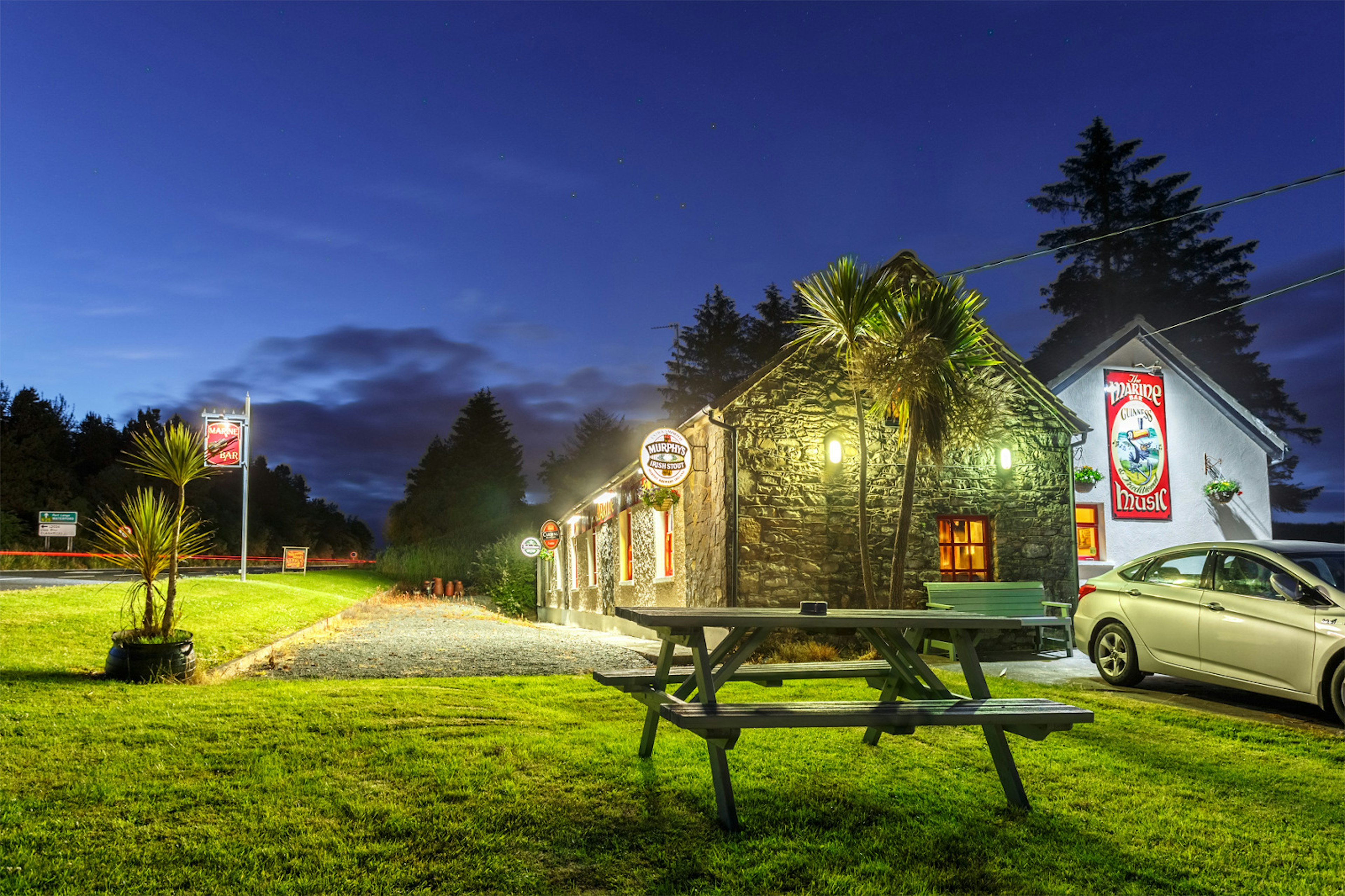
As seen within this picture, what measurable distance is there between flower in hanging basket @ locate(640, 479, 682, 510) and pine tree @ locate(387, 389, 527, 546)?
48691 mm

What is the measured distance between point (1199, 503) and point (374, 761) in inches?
655

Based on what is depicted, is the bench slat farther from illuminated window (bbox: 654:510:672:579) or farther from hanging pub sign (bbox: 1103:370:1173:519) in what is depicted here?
hanging pub sign (bbox: 1103:370:1173:519)

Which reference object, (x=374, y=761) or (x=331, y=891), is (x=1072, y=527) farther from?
(x=331, y=891)

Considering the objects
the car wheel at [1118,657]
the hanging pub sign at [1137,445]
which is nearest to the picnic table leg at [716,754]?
the car wheel at [1118,657]

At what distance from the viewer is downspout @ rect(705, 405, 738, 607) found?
11.6 meters

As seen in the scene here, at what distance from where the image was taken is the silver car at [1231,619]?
6.71 meters

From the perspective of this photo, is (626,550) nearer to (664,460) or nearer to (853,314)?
(664,460)

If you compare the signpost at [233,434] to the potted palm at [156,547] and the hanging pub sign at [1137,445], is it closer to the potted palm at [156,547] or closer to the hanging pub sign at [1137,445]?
the potted palm at [156,547]

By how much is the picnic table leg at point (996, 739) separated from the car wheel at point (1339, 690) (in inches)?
150

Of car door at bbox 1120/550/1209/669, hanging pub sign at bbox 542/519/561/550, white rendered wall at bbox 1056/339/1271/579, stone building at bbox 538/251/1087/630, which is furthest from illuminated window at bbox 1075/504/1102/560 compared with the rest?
hanging pub sign at bbox 542/519/561/550

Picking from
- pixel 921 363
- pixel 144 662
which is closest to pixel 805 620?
pixel 144 662

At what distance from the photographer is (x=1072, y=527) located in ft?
44.5

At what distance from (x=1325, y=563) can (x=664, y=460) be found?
7.94 metres

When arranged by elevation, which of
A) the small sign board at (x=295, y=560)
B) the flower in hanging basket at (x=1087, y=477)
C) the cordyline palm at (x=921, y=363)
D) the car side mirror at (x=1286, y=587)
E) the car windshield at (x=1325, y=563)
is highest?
the cordyline palm at (x=921, y=363)
